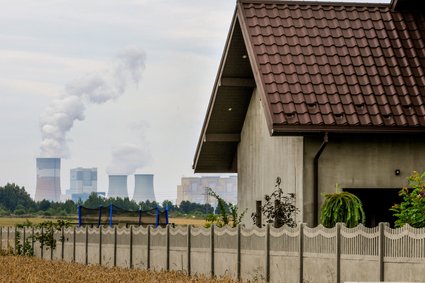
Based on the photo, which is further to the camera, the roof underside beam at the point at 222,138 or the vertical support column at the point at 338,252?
the roof underside beam at the point at 222,138

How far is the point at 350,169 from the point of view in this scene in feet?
117

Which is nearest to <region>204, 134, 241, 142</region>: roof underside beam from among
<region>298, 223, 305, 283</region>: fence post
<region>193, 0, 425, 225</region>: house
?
<region>193, 0, 425, 225</region>: house

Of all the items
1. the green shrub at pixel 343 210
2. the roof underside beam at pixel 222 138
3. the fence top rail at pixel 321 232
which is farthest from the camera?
the roof underside beam at pixel 222 138

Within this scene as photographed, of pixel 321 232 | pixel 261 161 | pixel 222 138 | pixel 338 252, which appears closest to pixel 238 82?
pixel 261 161

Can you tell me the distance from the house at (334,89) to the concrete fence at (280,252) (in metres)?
3.15

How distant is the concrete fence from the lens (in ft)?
86.0

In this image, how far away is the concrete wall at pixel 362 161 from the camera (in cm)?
3525

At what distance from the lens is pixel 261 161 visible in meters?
40.6

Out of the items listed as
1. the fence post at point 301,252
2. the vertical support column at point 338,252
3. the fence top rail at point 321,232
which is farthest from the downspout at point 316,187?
the vertical support column at point 338,252

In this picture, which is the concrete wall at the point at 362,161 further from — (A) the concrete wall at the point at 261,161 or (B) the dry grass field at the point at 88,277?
(B) the dry grass field at the point at 88,277

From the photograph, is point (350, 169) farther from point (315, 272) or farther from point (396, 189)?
point (315, 272)

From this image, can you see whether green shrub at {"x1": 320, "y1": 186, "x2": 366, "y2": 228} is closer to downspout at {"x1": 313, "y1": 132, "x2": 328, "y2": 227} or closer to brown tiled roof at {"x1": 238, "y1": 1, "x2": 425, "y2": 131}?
downspout at {"x1": 313, "y1": 132, "x2": 328, "y2": 227}

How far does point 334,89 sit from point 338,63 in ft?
4.64

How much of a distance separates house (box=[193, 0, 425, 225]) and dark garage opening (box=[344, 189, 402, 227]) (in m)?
0.03
